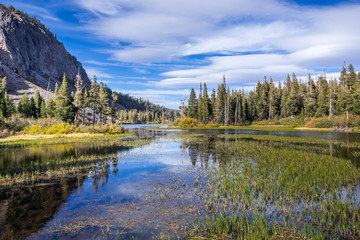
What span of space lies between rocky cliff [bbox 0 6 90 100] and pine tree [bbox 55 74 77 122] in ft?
176

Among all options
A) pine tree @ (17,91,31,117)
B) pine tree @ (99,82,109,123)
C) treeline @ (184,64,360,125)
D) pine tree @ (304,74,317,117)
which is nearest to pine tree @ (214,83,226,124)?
treeline @ (184,64,360,125)

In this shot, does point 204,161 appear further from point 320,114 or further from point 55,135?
point 320,114

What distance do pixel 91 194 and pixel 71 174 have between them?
465cm

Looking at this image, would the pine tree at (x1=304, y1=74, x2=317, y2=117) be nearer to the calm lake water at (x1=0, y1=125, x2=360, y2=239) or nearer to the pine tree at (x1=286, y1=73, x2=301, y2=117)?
the pine tree at (x1=286, y1=73, x2=301, y2=117)

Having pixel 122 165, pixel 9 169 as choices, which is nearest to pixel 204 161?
pixel 122 165

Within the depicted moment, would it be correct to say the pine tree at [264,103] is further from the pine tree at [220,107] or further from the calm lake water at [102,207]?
the calm lake water at [102,207]

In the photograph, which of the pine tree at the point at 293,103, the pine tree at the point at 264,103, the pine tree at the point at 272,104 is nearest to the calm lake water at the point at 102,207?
the pine tree at the point at 293,103

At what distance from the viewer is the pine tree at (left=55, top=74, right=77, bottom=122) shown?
166ft

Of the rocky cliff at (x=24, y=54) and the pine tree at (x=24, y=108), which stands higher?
the rocky cliff at (x=24, y=54)

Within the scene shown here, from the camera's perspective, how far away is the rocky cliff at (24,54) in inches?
4426

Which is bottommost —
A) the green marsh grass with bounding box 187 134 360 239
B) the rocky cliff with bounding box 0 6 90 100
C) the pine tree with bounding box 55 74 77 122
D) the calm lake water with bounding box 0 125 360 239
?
the calm lake water with bounding box 0 125 360 239

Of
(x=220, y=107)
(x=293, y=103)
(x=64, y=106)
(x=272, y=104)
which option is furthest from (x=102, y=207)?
(x=272, y=104)

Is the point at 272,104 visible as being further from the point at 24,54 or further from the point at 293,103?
the point at 24,54

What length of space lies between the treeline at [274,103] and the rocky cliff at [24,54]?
70.6 m
